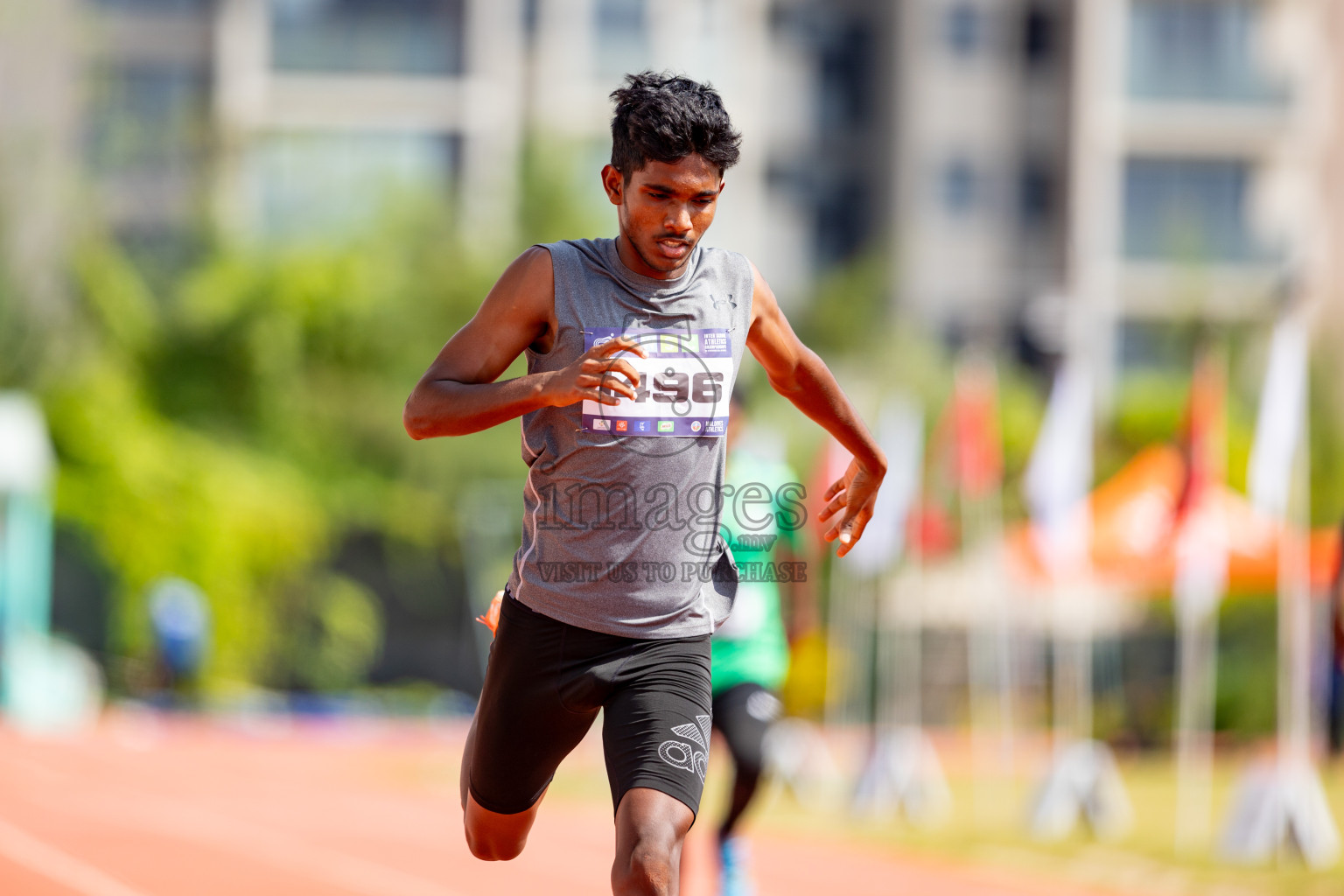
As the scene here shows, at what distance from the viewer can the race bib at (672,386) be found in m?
3.88

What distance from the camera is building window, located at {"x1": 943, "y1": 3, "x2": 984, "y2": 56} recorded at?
1704 inches

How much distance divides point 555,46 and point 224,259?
54.8 ft

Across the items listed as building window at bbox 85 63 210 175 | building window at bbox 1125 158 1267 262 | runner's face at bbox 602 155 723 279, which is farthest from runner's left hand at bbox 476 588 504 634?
building window at bbox 1125 158 1267 262

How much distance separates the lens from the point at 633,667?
3.95m

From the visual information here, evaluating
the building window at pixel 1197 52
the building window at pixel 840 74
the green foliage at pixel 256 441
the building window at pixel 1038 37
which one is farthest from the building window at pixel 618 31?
the green foliage at pixel 256 441

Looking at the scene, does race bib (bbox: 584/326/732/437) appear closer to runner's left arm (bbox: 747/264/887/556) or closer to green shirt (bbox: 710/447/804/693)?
runner's left arm (bbox: 747/264/887/556)

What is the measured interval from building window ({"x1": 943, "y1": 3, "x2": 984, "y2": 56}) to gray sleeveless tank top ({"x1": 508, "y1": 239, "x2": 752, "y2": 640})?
134ft

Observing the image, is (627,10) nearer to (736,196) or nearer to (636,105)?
(736,196)

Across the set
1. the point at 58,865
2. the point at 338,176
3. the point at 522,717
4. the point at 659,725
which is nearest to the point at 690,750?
the point at 659,725

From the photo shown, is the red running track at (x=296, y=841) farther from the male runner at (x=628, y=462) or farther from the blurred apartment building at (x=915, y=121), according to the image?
the blurred apartment building at (x=915, y=121)

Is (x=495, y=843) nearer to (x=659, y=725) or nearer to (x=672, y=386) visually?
(x=659, y=725)

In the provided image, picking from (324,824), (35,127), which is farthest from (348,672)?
(324,824)

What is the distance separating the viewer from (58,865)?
884cm

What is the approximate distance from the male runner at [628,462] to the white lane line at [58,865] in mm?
4763
